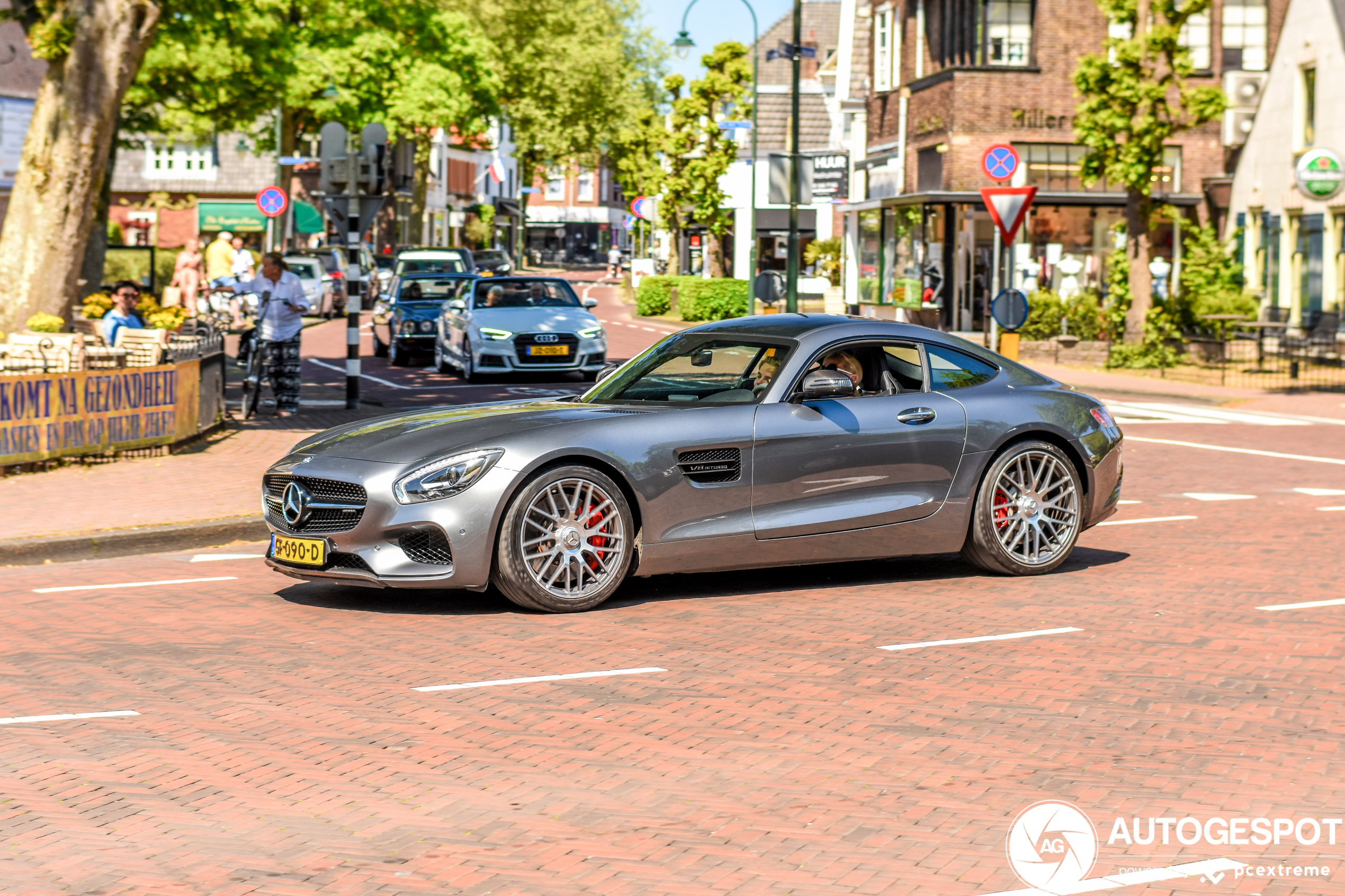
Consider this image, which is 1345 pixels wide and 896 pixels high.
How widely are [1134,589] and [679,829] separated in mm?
5039

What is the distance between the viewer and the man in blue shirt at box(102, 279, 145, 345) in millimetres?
17625

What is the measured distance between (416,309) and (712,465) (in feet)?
69.5

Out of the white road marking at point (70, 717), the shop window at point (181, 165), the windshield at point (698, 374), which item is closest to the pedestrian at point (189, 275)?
the windshield at point (698, 374)

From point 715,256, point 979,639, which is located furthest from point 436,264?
point 979,639

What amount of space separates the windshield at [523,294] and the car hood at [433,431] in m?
16.8

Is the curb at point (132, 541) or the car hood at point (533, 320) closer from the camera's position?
the curb at point (132, 541)

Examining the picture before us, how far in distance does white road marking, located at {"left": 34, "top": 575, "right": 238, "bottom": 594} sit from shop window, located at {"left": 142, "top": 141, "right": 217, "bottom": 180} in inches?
2632

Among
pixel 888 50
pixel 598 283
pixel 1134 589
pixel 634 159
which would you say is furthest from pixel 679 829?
pixel 598 283

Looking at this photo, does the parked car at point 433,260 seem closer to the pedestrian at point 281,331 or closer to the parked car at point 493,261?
the pedestrian at point 281,331

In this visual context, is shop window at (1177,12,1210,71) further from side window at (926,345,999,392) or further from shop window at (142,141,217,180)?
shop window at (142,141,217,180)

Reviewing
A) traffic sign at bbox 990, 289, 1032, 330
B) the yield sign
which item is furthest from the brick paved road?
the yield sign

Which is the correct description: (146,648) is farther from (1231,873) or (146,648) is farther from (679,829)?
(1231,873)

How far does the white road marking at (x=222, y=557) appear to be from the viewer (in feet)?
35.3

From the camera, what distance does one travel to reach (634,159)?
3034 inches
